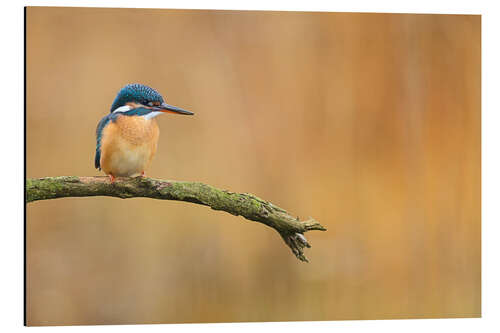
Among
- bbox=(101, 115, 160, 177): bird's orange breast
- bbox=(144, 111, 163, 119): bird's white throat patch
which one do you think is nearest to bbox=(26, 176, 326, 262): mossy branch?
bbox=(101, 115, 160, 177): bird's orange breast

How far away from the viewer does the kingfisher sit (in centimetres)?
364

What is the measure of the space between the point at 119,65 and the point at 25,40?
20.6 inches

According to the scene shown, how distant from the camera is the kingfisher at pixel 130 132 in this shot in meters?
3.64

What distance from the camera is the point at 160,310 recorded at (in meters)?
3.90

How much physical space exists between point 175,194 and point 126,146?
362 millimetres

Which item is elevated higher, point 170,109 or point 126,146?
point 170,109

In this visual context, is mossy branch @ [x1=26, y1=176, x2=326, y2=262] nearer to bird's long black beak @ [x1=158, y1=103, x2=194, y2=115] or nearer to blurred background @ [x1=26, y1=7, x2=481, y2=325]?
blurred background @ [x1=26, y1=7, x2=481, y2=325]

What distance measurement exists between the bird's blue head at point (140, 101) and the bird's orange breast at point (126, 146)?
0.23 feet

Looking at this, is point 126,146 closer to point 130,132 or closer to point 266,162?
point 130,132

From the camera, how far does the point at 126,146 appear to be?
364 cm

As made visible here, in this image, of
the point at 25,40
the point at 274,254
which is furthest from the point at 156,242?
the point at 25,40

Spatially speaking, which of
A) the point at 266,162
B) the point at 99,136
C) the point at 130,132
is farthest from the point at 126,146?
the point at 266,162

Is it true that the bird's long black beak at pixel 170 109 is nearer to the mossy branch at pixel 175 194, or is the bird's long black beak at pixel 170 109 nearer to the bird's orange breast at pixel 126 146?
the bird's orange breast at pixel 126 146
